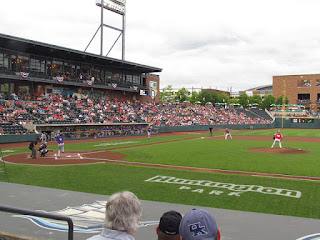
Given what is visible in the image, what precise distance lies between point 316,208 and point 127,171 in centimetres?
888

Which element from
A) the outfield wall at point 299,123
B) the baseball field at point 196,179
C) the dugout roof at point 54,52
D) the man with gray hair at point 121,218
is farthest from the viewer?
the outfield wall at point 299,123

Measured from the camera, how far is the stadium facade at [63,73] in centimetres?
3950

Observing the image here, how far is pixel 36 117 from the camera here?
3594 cm

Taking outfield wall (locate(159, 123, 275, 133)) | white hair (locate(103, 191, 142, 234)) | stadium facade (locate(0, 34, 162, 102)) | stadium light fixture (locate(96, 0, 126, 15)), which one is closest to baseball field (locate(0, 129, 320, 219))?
white hair (locate(103, 191, 142, 234))

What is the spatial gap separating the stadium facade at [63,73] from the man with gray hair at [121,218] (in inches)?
1524

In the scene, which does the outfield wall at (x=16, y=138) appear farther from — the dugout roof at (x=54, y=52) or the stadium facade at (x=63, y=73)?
the dugout roof at (x=54, y=52)

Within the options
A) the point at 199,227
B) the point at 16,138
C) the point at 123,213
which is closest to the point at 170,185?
the point at 199,227

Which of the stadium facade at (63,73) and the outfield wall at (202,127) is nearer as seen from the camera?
the stadium facade at (63,73)

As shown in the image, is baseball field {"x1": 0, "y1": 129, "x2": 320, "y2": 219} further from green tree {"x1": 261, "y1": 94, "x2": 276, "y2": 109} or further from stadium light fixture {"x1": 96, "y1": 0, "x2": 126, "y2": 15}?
green tree {"x1": 261, "y1": 94, "x2": 276, "y2": 109}

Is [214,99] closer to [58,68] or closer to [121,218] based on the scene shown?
[58,68]

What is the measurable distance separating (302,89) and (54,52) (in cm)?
9028

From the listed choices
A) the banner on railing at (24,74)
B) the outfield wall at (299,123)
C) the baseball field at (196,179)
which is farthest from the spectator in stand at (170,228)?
the outfield wall at (299,123)

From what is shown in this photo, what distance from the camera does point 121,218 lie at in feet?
9.01

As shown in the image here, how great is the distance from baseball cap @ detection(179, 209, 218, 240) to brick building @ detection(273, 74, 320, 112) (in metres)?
110
